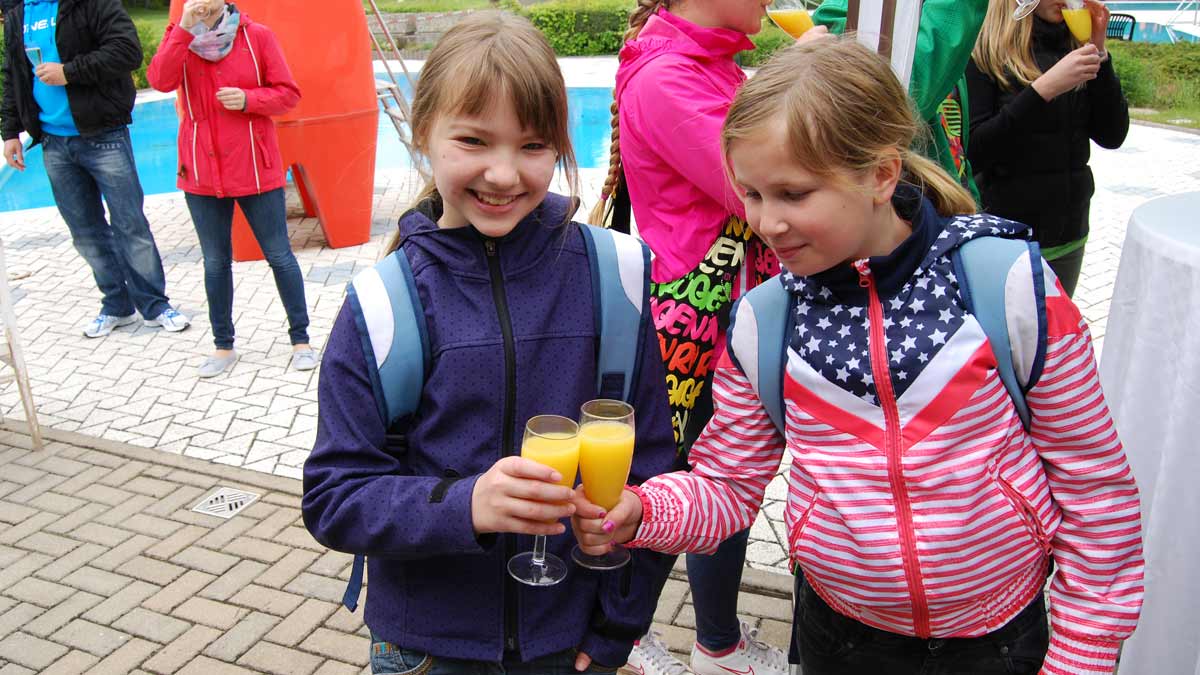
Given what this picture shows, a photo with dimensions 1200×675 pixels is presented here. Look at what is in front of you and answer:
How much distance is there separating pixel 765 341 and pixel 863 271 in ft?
0.73

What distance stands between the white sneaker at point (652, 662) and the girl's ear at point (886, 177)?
74.5 inches

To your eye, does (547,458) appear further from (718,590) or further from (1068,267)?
(1068,267)

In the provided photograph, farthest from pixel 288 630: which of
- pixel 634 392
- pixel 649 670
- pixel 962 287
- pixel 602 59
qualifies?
pixel 602 59

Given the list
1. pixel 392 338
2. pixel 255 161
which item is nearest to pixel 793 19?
pixel 392 338

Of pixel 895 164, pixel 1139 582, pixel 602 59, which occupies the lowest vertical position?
pixel 602 59

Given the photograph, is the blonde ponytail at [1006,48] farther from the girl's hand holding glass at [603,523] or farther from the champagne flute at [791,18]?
the girl's hand holding glass at [603,523]

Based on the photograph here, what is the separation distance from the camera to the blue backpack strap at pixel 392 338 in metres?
1.74

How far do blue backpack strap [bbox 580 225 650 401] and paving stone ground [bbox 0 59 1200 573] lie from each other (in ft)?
7.23

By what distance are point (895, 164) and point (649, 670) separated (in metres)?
1.98

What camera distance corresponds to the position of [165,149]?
624 inches

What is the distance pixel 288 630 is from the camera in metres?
3.57

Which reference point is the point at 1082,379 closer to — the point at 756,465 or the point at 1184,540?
the point at 756,465

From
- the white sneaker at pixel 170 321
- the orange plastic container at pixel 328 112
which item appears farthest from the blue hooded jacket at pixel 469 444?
the orange plastic container at pixel 328 112

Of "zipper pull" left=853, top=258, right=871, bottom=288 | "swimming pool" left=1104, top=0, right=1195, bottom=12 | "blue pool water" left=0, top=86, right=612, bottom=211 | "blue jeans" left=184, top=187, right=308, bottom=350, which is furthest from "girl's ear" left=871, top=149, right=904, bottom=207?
"swimming pool" left=1104, top=0, right=1195, bottom=12
